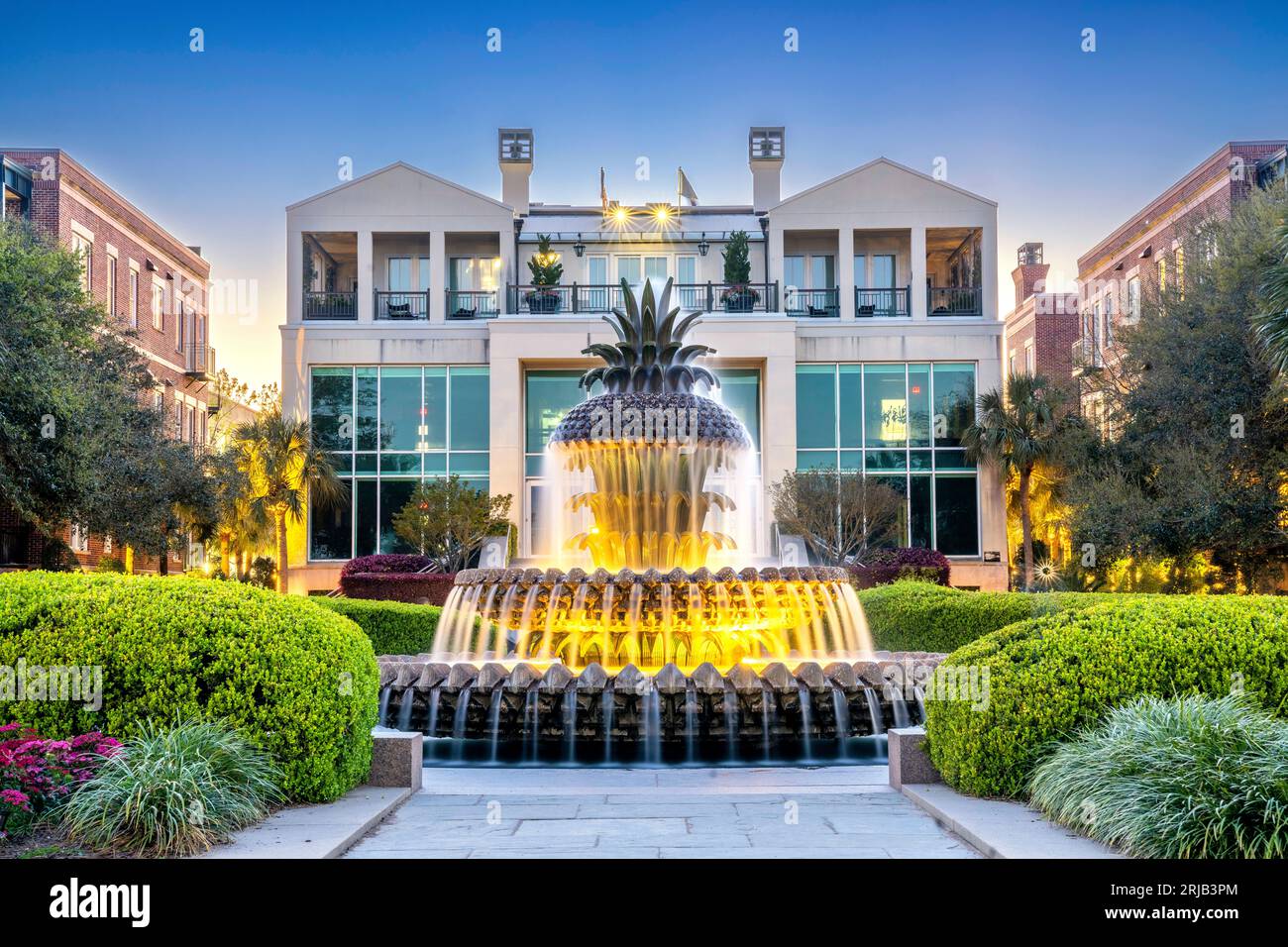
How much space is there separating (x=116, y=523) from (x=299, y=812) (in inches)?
850

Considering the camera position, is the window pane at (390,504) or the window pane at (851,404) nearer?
the window pane at (390,504)

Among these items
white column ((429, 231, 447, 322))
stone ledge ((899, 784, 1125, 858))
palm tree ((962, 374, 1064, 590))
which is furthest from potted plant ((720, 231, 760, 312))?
stone ledge ((899, 784, 1125, 858))

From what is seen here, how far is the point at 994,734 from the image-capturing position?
7133 mm

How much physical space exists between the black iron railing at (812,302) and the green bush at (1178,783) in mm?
32091

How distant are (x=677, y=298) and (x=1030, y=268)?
1676 centimetres

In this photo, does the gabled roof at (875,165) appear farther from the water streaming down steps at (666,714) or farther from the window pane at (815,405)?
the water streaming down steps at (666,714)

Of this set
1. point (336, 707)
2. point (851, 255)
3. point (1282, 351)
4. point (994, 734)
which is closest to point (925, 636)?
point (1282, 351)

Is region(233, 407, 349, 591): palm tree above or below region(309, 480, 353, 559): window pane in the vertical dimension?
above

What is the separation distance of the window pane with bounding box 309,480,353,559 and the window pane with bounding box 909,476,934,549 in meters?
18.4

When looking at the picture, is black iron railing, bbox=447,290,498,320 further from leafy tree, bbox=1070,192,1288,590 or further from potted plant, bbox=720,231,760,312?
Result: leafy tree, bbox=1070,192,1288,590

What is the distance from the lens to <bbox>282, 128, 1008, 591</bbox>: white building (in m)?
35.8

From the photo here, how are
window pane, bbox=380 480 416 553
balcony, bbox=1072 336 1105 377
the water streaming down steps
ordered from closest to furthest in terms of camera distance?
the water streaming down steps → balcony, bbox=1072 336 1105 377 → window pane, bbox=380 480 416 553

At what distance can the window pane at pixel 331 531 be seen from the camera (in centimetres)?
3616

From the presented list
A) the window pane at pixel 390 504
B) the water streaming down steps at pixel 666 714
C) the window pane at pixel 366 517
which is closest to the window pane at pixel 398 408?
the window pane at pixel 390 504
